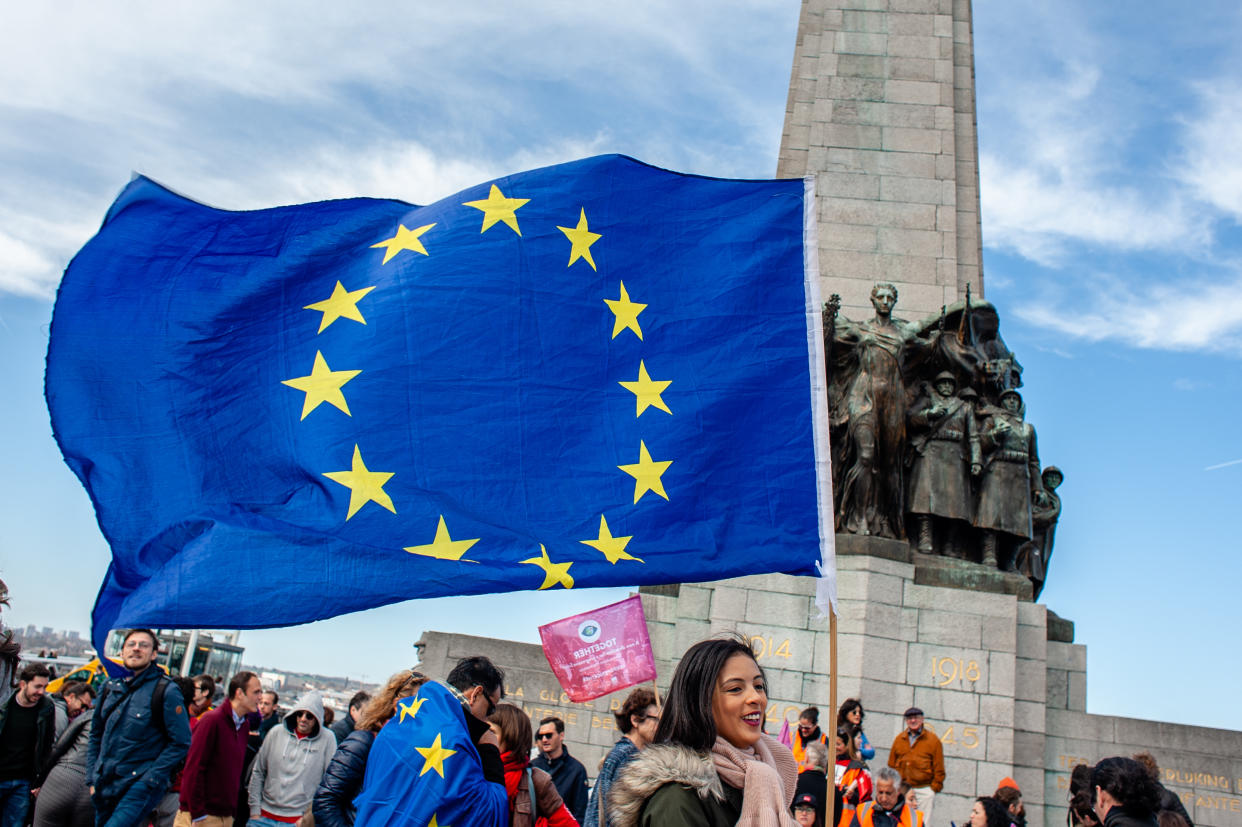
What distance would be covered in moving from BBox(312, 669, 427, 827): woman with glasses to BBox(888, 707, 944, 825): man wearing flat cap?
6.92 m

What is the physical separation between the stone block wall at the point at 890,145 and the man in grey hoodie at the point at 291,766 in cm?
1020

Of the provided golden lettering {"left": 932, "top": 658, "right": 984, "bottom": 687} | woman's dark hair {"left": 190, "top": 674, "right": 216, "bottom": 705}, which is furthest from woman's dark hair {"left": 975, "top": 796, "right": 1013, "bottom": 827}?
woman's dark hair {"left": 190, "top": 674, "right": 216, "bottom": 705}

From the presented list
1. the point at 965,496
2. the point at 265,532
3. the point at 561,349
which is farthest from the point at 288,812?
the point at 965,496

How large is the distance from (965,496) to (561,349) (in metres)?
9.23

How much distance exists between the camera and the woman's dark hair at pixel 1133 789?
5355mm

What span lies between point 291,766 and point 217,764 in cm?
46

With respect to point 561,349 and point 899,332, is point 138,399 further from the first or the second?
point 899,332

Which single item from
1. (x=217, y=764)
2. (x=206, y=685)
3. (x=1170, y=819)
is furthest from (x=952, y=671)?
(x=217, y=764)

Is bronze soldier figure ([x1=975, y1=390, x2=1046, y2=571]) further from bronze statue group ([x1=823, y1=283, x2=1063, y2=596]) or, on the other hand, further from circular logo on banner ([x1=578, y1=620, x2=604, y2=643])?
circular logo on banner ([x1=578, y1=620, x2=604, y2=643])

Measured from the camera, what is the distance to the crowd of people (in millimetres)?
3184

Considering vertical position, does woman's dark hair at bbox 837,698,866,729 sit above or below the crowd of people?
above

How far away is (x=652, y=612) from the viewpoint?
47.0ft

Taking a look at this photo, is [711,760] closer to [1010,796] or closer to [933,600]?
[1010,796]

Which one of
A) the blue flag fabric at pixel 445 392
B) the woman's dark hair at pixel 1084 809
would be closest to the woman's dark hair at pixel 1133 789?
the woman's dark hair at pixel 1084 809
